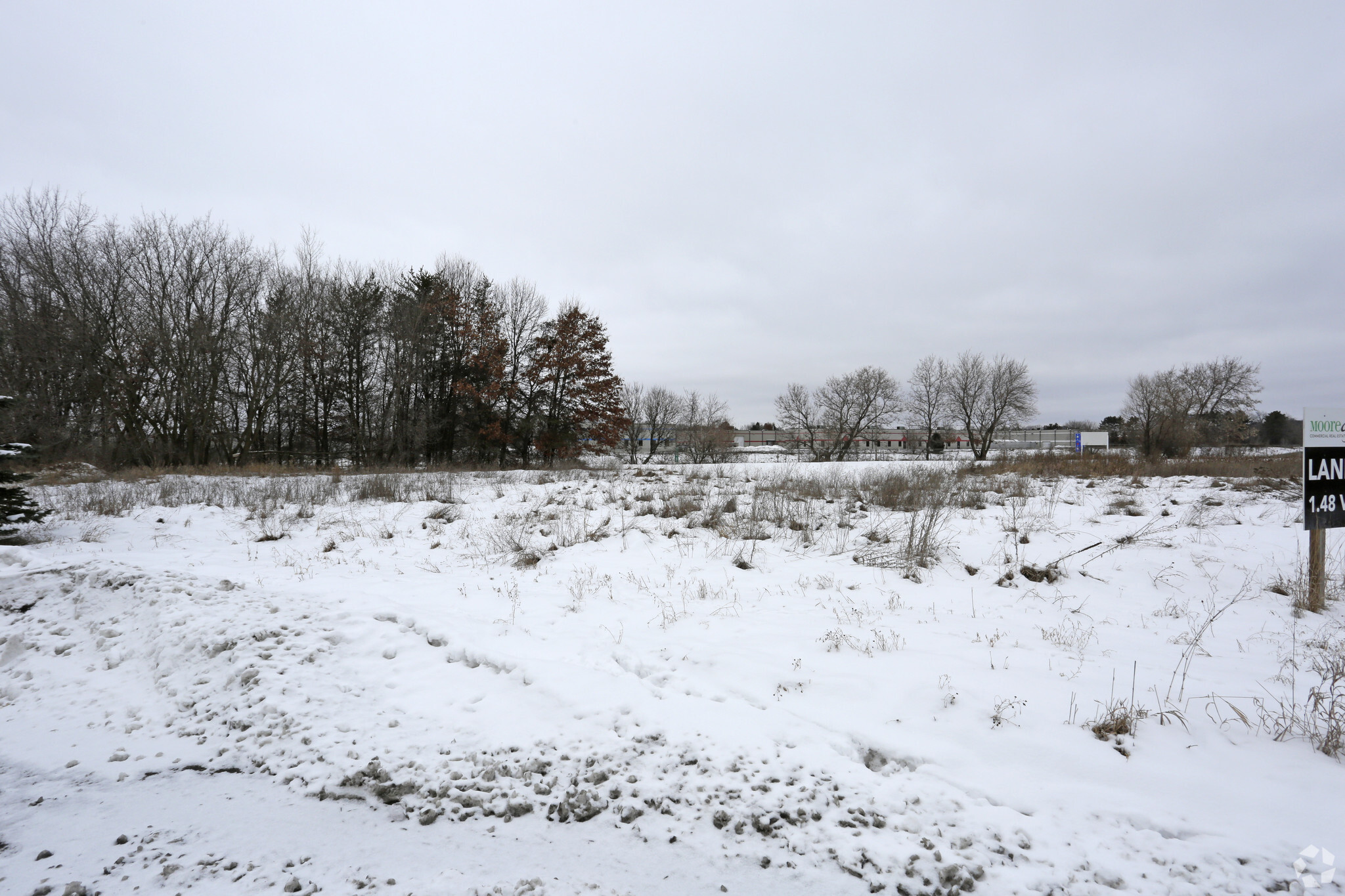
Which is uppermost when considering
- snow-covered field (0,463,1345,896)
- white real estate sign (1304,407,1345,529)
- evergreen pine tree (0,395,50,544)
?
white real estate sign (1304,407,1345,529)

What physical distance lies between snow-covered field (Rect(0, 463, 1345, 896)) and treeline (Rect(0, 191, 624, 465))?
19140 mm

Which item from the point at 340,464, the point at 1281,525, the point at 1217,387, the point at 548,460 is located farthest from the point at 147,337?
the point at 1217,387

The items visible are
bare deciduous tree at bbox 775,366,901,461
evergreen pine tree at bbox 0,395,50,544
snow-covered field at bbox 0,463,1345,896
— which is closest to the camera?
snow-covered field at bbox 0,463,1345,896

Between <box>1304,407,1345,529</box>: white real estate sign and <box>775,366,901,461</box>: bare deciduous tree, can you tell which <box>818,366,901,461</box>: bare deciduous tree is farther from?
<box>1304,407,1345,529</box>: white real estate sign

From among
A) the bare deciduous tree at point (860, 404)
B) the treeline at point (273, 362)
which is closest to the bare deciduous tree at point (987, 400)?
the bare deciduous tree at point (860, 404)

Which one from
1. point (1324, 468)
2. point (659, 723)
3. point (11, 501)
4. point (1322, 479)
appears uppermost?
point (1324, 468)

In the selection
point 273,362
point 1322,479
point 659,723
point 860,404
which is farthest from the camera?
point 860,404

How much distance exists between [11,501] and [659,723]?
398 inches

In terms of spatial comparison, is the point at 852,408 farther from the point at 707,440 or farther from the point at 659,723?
the point at 659,723

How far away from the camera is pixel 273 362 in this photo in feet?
82.3

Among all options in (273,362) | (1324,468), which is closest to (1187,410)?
(1324,468)

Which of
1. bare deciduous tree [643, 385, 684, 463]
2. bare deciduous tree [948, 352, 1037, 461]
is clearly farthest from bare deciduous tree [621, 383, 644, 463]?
bare deciduous tree [948, 352, 1037, 461]

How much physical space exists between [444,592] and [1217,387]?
6411 cm

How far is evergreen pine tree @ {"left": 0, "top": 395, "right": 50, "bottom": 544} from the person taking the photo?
7.16m
